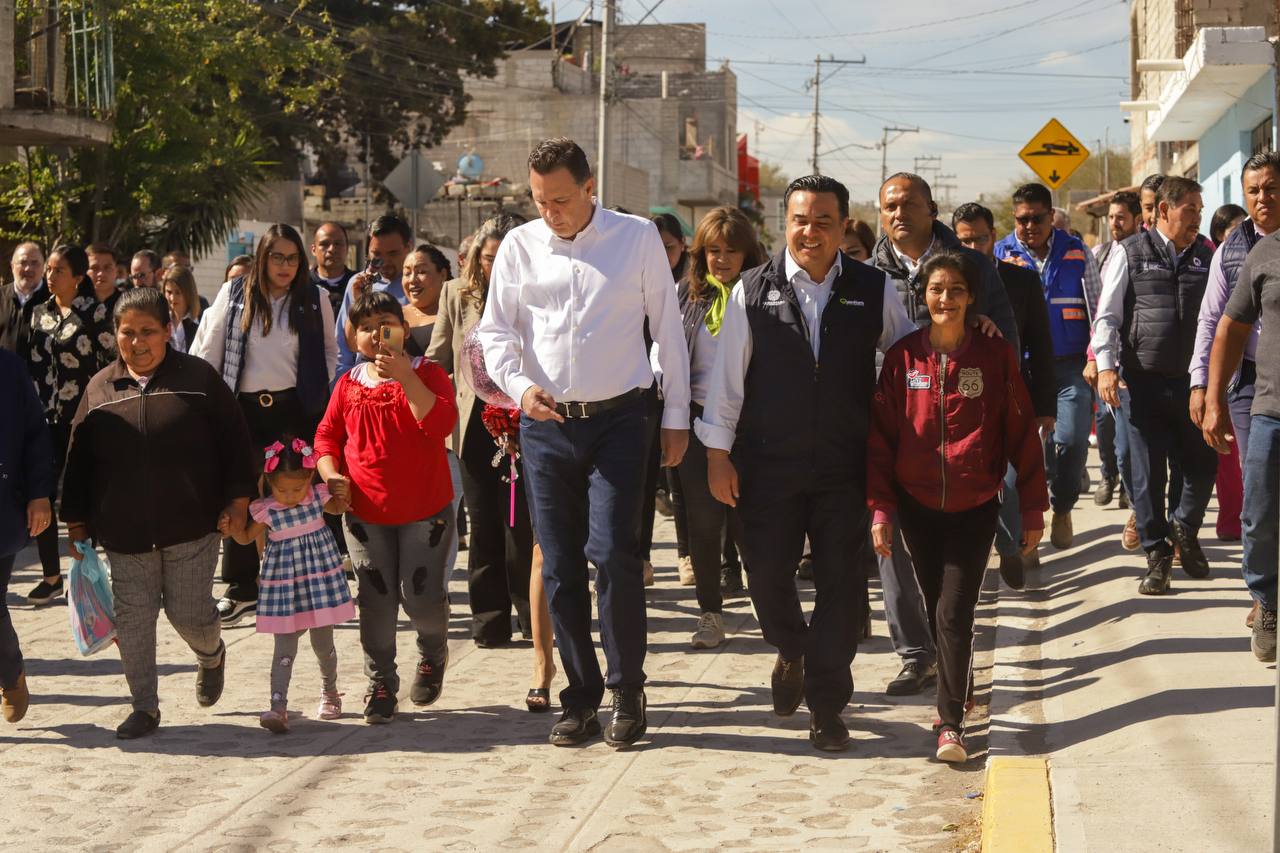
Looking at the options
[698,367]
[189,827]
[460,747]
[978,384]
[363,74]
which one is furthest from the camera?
[363,74]

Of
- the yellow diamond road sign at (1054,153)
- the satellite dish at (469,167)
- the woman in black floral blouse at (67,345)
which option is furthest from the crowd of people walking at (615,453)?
the satellite dish at (469,167)

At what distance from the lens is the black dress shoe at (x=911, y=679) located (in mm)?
7375

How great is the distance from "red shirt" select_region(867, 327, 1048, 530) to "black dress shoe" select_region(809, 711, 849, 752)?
0.80 meters

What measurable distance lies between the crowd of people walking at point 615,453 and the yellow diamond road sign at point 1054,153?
9888 mm

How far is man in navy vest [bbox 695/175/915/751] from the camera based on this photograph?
6328mm

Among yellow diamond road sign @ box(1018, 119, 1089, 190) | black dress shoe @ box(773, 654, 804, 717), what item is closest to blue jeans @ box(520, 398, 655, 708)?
black dress shoe @ box(773, 654, 804, 717)

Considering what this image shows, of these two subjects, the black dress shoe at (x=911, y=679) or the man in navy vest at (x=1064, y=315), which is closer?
the black dress shoe at (x=911, y=679)

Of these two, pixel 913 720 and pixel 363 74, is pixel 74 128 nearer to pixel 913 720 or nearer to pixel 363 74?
pixel 913 720

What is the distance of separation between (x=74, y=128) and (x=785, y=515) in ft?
44.5

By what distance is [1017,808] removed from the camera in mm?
5254

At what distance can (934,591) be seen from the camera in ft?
21.1

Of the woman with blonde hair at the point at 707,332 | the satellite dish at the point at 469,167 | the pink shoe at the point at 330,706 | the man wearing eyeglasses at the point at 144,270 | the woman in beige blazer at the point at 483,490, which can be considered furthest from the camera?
the satellite dish at the point at 469,167

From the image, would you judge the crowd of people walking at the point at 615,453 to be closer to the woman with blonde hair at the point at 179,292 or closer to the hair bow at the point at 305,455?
the hair bow at the point at 305,455

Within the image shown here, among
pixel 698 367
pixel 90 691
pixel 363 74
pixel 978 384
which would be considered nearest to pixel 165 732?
pixel 90 691
